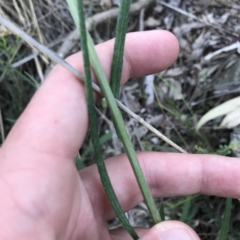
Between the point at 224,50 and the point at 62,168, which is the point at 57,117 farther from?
the point at 224,50

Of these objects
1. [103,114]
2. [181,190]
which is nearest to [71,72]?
[181,190]

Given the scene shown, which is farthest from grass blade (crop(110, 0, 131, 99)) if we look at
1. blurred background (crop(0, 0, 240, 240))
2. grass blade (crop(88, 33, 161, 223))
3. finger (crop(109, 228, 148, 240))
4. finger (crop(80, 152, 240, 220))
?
blurred background (crop(0, 0, 240, 240))

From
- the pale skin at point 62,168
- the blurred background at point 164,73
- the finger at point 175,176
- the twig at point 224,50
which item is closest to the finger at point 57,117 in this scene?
the pale skin at point 62,168

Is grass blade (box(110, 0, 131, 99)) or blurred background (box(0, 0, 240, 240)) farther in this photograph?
blurred background (box(0, 0, 240, 240))

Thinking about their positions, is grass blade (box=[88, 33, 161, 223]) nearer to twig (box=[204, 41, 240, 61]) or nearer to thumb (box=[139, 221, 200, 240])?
thumb (box=[139, 221, 200, 240])

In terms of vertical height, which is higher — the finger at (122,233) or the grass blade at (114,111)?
the grass blade at (114,111)

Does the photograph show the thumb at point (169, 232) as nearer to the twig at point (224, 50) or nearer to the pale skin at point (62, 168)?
the pale skin at point (62, 168)

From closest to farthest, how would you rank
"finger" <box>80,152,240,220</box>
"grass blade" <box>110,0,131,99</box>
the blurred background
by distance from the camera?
"grass blade" <box>110,0,131,99</box> → "finger" <box>80,152,240,220</box> → the blurred background

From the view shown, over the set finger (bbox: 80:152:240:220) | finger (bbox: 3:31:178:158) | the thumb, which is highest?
finger (bbox: 3:31:178:158)
